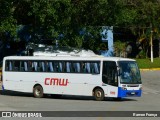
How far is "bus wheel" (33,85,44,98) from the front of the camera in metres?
32.4

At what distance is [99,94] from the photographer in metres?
30.4

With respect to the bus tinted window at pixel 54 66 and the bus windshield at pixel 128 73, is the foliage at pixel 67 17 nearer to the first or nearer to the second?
the bus tinted window at pixel 54 66

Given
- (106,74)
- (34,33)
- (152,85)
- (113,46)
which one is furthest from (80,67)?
(113,46)

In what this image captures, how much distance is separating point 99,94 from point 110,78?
113cm

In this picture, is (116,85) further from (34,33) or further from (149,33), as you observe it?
(149,33)

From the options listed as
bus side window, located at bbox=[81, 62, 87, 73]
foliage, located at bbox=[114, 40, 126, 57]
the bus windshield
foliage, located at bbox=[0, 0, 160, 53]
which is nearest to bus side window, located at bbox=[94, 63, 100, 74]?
bus side window, located at bbox=[81, 62, 87, 73]

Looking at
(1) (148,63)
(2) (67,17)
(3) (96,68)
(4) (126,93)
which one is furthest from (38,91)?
(1) (148,63)

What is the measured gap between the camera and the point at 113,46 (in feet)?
200

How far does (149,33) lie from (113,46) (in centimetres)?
416

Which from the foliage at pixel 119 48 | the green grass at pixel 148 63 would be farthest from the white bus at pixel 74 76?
the foliage at pixel 119 48

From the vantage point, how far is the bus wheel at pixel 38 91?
3241cm

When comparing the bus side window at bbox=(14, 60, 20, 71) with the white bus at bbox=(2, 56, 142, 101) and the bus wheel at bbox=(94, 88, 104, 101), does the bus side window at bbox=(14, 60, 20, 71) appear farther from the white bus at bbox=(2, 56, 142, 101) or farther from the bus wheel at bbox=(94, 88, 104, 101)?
the bus wheel at bbox=(94, 88, 104, 101)

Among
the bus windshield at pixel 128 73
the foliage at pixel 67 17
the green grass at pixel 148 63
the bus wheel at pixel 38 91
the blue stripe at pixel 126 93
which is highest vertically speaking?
the foliage at pixel 67 17

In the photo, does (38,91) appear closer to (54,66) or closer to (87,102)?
(54,66)
